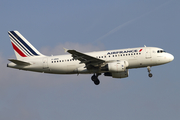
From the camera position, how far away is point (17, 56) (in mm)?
56312

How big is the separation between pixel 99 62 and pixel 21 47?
15.8 meters

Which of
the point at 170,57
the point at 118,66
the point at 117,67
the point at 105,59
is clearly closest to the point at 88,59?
the point at 105,59

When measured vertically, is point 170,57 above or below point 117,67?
above

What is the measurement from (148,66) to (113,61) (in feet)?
18.8

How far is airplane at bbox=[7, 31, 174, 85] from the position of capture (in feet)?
163

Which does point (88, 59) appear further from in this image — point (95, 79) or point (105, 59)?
point (95, 79)

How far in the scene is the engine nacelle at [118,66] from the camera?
4931 cm

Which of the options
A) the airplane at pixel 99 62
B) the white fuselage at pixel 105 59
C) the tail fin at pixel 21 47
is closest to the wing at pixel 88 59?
the airplane at pixel 99 62

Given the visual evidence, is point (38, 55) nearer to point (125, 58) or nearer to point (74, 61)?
point (74, 61)

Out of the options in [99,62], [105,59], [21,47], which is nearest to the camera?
[99,62]

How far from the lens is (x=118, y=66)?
49344 mm

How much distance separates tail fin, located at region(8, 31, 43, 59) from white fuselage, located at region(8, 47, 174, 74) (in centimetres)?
274

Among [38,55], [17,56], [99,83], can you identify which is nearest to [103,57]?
[99,83]

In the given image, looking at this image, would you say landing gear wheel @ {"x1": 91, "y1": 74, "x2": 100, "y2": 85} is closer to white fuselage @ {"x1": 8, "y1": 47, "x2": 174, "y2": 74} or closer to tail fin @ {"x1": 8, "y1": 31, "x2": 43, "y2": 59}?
white fuselage @ {"x1": 8, "y1": 47, "x2": 174, "y2": 74}
